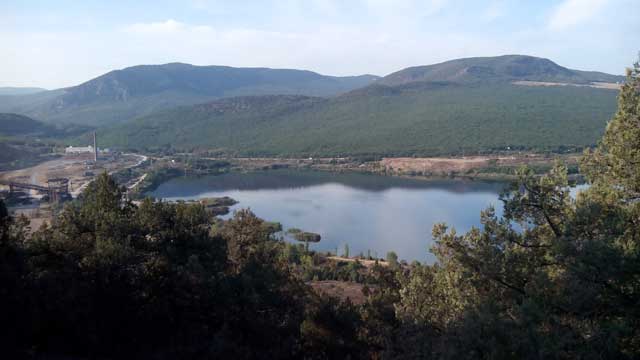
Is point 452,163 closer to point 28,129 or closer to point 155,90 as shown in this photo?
point 28,129

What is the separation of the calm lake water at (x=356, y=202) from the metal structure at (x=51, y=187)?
6045 millimetres

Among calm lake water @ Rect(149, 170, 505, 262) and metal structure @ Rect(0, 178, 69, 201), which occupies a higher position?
metal structure @ Rect(0, 178, 69, 201)

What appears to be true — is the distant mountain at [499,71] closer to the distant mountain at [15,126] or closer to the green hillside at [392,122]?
the green hillside at [392,122]

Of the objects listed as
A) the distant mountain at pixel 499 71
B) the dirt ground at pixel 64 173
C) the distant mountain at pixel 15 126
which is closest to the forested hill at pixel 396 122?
the distant mountain at pixel 499 71

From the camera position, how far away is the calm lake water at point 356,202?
19539 millimetres

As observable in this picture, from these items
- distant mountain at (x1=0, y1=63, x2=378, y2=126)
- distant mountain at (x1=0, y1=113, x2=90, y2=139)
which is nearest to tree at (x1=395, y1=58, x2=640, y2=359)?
distant mountain at (x1=0, y1=113, x2=90, y2=139)

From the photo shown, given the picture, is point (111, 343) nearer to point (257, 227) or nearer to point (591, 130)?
point (257, 227)

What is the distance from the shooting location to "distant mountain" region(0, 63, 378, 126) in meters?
69.8

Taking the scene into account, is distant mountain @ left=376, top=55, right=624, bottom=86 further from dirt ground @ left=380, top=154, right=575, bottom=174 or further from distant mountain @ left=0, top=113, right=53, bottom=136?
distant mountain @ left=0, top=113, right=53, bottom=136

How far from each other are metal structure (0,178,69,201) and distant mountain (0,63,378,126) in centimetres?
4214

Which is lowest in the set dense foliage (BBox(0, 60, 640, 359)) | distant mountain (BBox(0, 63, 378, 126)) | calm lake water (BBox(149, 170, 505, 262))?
calm lake water (BBox(149, 170, 505, 262))

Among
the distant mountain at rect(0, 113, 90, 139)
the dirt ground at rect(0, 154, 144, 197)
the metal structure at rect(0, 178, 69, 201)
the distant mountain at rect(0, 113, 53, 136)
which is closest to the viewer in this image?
the metal structure at rect(0, 178, 69, 201)

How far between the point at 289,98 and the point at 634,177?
59.2 meters

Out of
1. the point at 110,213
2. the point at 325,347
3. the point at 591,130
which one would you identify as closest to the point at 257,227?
the point at 110,213
